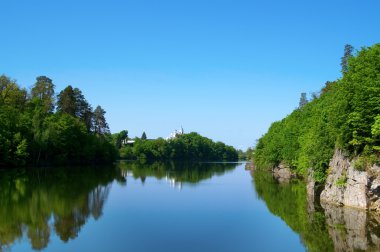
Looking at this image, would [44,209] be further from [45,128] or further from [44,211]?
[45,128]

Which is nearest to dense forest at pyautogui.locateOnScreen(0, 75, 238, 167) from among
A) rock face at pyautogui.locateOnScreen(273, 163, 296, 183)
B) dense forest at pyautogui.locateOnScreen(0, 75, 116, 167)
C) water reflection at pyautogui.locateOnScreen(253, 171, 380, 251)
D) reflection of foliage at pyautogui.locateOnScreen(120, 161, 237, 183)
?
dense forest at pyautogui.locateOnScreen(0, 75, 116, 167)

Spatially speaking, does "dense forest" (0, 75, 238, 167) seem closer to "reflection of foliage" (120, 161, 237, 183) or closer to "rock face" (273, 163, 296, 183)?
"reflection of foliage" (120, 161, 237, 183)

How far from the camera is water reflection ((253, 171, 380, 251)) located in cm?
2284

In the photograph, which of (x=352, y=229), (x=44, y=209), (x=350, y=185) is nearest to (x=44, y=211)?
(x=44, y=209)

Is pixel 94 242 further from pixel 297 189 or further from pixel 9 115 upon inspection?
pixel 9 115

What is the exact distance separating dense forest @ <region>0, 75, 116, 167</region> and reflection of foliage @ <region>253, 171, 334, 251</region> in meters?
54.3

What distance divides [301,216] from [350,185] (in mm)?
4884

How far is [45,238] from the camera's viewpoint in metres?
24.1

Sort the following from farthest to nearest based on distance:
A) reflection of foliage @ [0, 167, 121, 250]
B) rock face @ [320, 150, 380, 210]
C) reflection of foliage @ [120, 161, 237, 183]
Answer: reflection of foliage @ [120, 161, 237, 183] < rock face @ [320, 150, 380, 210] < reflection of foliage @ [0, 167, 121, 250]

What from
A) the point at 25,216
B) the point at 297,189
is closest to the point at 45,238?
the point at 25,216

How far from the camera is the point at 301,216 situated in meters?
32.8

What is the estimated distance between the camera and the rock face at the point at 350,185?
102 feet

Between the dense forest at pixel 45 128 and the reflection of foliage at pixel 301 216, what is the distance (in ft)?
178

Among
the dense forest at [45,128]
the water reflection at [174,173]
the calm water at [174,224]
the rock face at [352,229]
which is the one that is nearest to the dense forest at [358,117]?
the rock face at [352,229]
